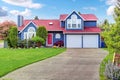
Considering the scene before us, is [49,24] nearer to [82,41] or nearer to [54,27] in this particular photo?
[54,27]

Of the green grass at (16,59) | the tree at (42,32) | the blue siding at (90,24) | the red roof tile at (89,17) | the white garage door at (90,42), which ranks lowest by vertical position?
the green grass at (16,59)

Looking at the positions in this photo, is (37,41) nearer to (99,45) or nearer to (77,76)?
(99,45)

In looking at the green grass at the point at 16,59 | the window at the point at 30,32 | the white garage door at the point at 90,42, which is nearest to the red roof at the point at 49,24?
the window at the point at 30,32

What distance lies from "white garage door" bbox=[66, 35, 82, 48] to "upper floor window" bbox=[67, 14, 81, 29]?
183 cm

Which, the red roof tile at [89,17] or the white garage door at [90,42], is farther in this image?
the red roof tile at [89,17]

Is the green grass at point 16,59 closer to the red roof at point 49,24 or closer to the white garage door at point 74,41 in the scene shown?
the white garage door at point 74,41

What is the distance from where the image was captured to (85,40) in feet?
144

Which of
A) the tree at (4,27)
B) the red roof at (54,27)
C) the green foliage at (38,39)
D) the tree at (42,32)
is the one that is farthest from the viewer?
the tree at (4,27)

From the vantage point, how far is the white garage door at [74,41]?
144 feet

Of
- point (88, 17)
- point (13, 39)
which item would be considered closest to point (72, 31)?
point (88, 17)

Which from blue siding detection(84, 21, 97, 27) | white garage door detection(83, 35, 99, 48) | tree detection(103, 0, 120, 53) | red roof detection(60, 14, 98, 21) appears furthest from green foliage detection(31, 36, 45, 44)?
tree detection(103, 0, 120, 53)

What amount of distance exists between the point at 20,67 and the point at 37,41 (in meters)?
23.7

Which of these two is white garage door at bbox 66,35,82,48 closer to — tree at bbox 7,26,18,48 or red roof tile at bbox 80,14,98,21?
red roof tile at bbox 80,14,98,21

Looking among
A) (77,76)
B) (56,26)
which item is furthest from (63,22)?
(77,76)
